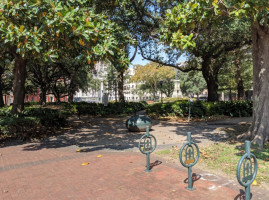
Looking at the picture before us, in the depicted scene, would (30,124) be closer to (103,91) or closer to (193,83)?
(103,91)

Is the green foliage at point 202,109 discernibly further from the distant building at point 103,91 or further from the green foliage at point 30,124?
the green foliage at point 30,124

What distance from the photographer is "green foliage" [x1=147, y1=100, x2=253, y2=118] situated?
680 inches

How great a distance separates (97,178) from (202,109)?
13944 millimetres

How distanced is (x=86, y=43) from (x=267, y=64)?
636cm

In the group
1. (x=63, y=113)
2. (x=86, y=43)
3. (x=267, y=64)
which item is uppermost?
(x=86, y=43)

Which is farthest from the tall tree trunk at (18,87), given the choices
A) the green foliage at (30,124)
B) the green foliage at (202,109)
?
the green foliage at (202,109)

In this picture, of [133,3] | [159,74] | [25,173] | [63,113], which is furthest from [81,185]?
[159,74]

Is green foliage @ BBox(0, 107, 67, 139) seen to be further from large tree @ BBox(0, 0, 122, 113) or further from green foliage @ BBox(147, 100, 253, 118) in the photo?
green foliage @ BBox(147, 100, 253, 118)

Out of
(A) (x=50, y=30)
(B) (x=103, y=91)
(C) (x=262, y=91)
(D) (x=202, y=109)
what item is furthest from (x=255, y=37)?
(B) (x=103, y=91)

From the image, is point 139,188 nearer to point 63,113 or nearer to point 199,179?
point 199,179

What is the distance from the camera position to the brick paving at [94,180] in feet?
14.0

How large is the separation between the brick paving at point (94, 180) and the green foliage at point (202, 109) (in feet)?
35.4

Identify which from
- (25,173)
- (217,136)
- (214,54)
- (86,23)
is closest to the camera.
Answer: (25,173)

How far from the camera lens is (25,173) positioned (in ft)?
18.3
